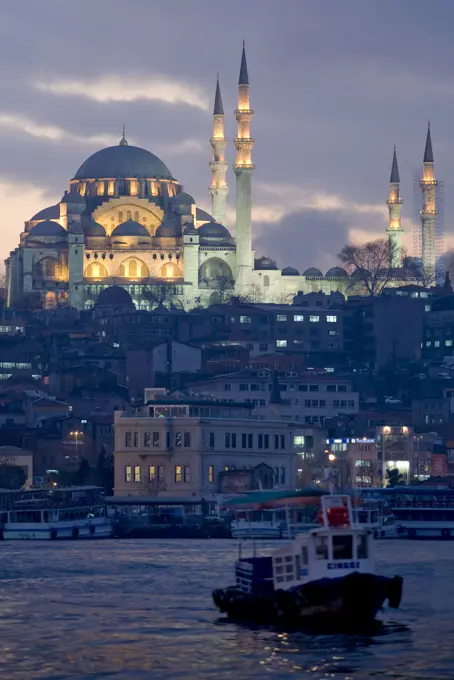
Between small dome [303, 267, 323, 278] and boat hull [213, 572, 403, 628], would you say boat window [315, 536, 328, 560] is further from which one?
small dome [303, 267, 323, 278]

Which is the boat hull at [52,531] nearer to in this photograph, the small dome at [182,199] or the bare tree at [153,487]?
the bare tree at [153,487]

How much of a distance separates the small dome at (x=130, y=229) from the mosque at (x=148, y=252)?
0.08m

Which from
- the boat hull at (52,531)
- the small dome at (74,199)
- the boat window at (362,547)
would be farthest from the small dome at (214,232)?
the boat window at (362,547)

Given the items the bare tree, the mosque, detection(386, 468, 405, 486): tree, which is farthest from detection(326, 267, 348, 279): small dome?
the bare tree

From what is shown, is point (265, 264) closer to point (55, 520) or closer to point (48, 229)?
point (48, 229)

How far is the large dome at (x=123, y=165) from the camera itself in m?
182

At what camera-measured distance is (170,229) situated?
576 feet

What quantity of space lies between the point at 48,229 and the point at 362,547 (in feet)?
428

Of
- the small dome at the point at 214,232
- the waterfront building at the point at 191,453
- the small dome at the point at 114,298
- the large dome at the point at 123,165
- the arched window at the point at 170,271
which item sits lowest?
the waterfront building at the point at 191,453

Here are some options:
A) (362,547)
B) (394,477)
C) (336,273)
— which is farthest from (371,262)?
(362,547)

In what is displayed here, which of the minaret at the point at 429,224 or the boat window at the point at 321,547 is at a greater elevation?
the minaret at the point at 429,224

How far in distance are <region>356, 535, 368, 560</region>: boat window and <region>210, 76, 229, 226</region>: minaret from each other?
13353 cm

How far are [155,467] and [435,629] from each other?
43013mm

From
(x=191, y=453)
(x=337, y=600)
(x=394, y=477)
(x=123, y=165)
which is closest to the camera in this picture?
(x=337, y=600)
